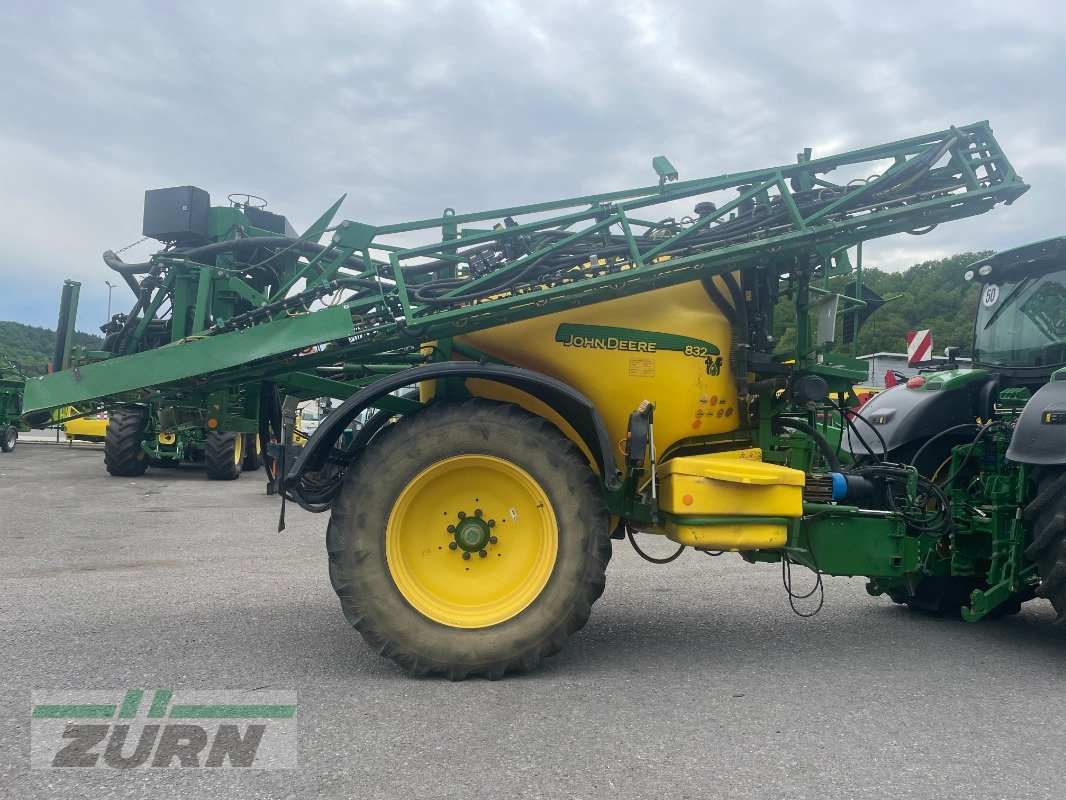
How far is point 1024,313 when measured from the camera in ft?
17.4

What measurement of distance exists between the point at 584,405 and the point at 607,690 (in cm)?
132

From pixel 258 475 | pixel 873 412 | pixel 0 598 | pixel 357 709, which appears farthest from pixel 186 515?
pixel 873 412

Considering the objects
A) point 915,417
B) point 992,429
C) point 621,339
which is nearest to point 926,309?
point 915,417

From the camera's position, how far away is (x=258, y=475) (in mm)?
15773

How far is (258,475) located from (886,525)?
1372 cm

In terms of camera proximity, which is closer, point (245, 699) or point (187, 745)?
point (187, 745)

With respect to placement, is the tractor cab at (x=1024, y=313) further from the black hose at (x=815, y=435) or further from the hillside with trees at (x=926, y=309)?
the black hose at (x=815, y=435)

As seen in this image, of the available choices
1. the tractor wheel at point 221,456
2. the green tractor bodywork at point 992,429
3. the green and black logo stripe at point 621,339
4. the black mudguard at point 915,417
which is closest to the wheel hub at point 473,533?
the green and black logo stripe at point 621,339

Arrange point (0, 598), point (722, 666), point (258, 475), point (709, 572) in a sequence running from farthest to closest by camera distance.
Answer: point (258, 475) → point (709, 572) → point (0, 598) → point (722, 666)

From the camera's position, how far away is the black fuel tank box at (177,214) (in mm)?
7867

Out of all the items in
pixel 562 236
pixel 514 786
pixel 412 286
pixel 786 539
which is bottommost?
pixel 514 786

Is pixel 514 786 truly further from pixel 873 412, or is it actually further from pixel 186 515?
pixel 186 515

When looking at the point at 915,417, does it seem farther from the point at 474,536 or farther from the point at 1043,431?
the point at 474,536

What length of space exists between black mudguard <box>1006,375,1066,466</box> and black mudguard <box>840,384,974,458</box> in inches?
36.7
